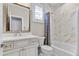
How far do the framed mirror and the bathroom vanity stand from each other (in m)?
0.17

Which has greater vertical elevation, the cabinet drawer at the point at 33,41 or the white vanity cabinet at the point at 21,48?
the cabinet drawer at the point at 33,41

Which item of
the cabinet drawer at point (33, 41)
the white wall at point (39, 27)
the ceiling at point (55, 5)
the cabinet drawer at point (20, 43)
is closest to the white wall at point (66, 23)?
the ceiling at point (55, 5)

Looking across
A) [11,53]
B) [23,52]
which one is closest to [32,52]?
[23,52]

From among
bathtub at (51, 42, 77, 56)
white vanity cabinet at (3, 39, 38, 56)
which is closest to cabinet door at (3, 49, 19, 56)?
white vanity cabinet at (3, 39, 38, 56)

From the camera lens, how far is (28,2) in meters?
1.56

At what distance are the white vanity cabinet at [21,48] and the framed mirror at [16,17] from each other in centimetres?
21

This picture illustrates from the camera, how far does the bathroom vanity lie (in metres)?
1.42

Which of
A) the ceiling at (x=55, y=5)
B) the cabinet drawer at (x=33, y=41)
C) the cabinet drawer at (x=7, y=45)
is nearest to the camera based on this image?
the cabinet drawer at (x=7, y=45)

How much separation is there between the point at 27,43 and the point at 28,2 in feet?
2.03

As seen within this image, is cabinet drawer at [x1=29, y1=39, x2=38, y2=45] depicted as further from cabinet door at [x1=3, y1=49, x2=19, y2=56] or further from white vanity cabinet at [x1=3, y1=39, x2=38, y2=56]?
cabinet door at [x1=3, y1=49, x2=19, y2=56]

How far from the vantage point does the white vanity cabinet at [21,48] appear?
143 centimetres

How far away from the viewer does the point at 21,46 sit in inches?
60.5

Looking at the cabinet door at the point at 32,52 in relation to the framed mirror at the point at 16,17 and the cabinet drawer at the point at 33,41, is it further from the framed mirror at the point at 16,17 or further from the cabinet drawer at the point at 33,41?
the framed mirror at the point at 16,17

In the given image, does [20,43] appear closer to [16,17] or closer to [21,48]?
[21,48]
